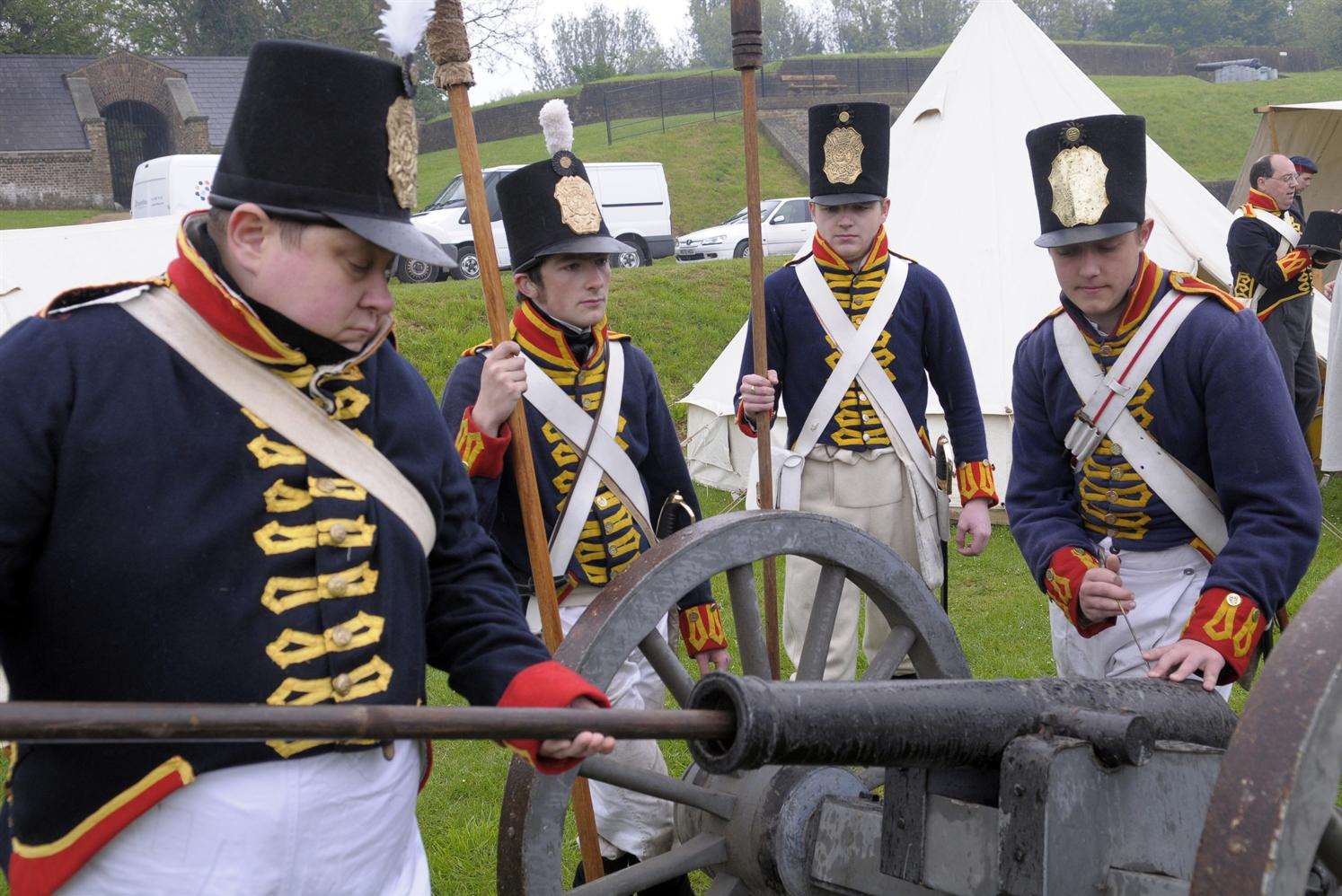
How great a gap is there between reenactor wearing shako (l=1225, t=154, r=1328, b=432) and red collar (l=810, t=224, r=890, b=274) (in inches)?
158

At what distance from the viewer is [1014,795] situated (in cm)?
217

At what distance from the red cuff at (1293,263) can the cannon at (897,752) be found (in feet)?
17.8

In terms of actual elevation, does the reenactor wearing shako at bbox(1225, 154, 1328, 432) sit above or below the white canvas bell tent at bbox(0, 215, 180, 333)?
below

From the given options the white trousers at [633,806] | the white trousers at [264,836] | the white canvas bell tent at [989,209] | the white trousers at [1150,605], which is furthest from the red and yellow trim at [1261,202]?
the white trousers at [264,836]

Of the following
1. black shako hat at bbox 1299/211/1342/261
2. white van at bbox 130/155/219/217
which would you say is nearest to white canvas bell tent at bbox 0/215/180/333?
black shako hat at bbox 1299/211/1342/261

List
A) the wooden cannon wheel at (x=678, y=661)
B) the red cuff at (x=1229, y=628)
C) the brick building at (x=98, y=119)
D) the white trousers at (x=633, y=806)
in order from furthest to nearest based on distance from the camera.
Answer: the brick building at (x=98, y=119)
the white trousers at (x=633, y=806)
the red cuff at (x=1229, y=628)
the wooden cannon wheel at (x=678, y=661)

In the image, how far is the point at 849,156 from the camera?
13.9ft

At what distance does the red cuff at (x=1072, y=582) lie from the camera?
2982 millimetres

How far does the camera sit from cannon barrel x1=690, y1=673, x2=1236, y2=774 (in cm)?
195

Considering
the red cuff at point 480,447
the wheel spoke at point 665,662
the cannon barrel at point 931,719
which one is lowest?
the wheel spoke at point 665,662

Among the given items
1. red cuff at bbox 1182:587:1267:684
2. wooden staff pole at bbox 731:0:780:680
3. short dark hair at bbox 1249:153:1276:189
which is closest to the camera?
red cuff at bbox 1182:587:1267:684

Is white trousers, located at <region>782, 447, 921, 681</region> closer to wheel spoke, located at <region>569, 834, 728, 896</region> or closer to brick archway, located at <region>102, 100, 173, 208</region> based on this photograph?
wheel spoke, located at <region>569, 834, 728, 896</region>

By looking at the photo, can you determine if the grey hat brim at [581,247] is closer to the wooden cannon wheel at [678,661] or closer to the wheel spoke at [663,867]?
the wooden cannon wheel at [678,661]

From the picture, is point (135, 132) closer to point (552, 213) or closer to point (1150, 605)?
point (552, 213)
